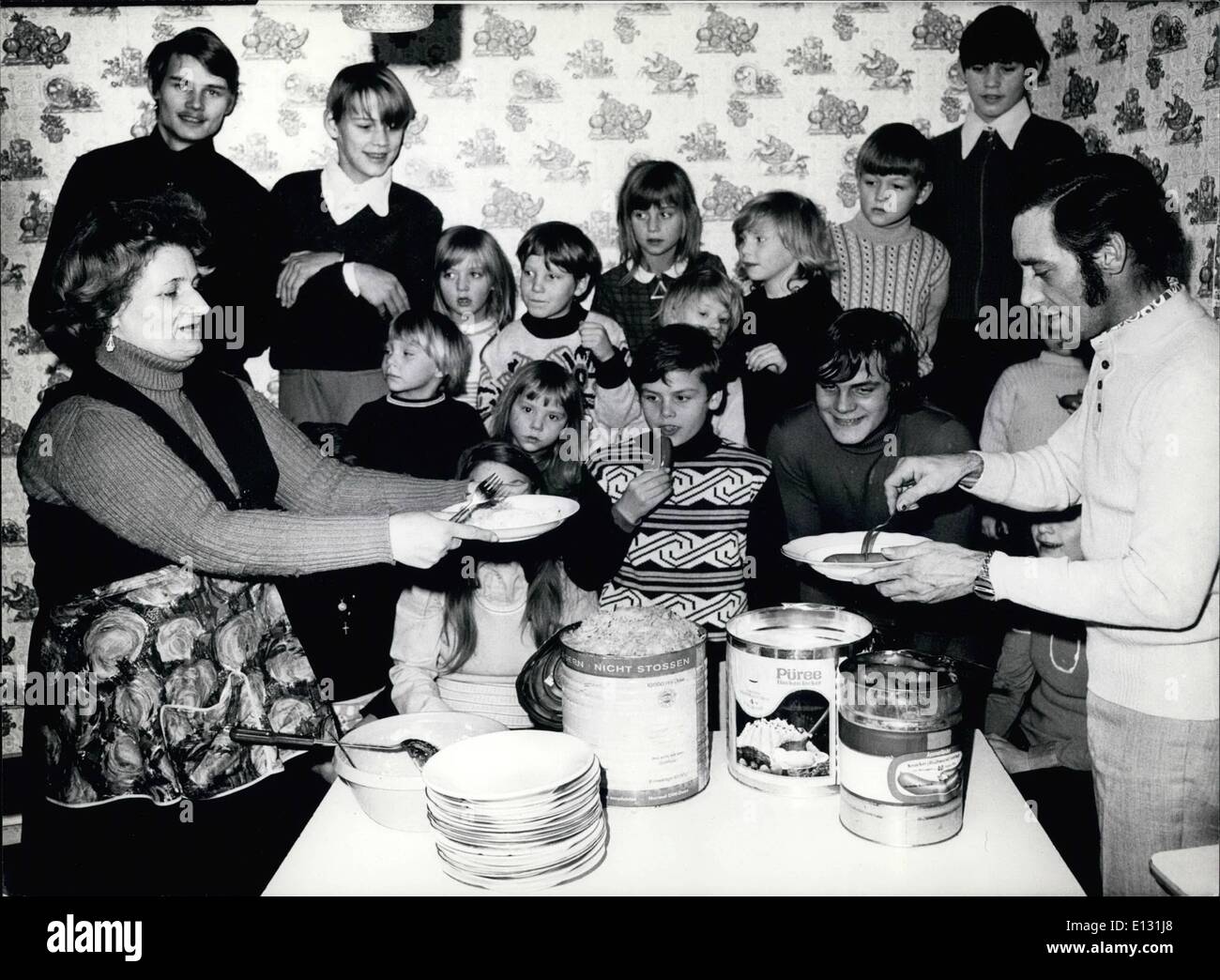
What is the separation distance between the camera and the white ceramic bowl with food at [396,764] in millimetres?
1493

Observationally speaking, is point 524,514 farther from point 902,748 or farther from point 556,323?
point 902,748

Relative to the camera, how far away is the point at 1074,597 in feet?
5.24

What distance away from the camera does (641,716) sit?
1481 mm

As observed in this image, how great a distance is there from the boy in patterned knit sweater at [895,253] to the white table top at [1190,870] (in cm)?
117

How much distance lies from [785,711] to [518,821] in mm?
424

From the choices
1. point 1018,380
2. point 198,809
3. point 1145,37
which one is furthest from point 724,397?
point 198,809

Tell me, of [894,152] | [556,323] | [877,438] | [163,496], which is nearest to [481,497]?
[556,323]

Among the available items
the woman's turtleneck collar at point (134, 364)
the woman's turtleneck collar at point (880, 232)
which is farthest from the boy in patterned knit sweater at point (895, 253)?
the woman's turtleneck collar at point (134, 364)

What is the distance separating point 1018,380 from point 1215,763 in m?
0.90

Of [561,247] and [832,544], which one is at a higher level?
[561,247]

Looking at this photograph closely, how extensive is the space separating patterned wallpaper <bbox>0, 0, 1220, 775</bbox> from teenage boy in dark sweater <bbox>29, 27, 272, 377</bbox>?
3 centimetres

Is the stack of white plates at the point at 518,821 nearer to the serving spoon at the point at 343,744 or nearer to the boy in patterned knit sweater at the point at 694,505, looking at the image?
the serving spoon at the point at 343,744

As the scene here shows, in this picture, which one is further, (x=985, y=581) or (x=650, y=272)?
(x=650, y=272)
